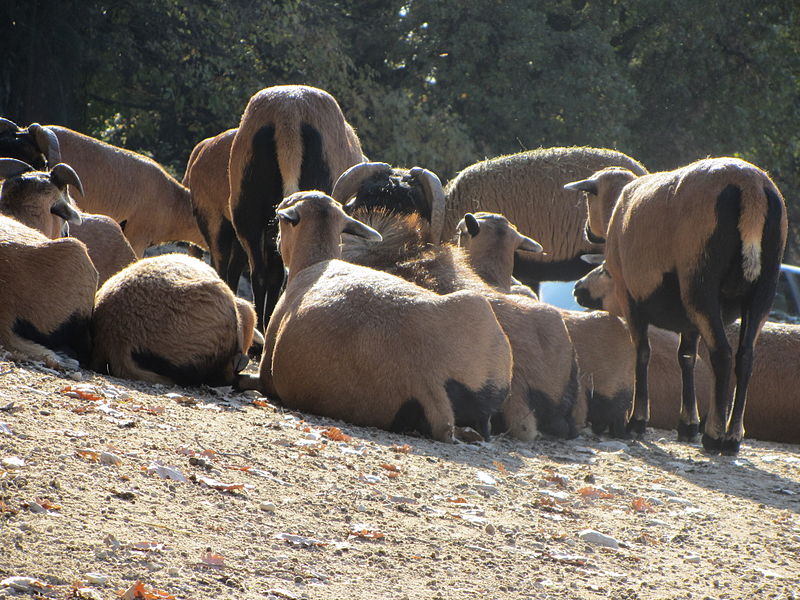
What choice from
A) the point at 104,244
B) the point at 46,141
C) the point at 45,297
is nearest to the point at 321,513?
the point at 45,297

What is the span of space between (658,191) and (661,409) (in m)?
2.27

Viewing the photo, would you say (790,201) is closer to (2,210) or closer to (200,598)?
(2,210)

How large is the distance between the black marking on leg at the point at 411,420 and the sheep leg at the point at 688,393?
2.87 meters

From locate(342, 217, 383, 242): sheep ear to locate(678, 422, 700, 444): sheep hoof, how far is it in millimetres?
2750

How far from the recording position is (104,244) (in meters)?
9.28

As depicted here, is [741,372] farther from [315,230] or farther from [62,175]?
[62,175]

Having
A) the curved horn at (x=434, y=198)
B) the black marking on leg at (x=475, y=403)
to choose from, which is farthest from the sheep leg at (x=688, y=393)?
the curved horn at (x=434, y=198)

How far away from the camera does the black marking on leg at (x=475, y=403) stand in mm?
6555

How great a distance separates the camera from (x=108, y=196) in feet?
44.5

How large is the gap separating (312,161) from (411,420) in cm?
382

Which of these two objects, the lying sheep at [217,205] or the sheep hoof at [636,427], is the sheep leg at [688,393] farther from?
the lying sheep at [217,205]

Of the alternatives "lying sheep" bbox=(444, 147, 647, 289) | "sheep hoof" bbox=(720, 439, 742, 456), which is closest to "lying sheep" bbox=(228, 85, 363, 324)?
"lying sheep" bbox=(444, 147, 647, 289)

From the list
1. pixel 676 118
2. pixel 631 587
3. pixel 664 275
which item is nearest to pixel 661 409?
pixel 664 275

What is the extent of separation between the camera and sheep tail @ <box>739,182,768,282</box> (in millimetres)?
7297
